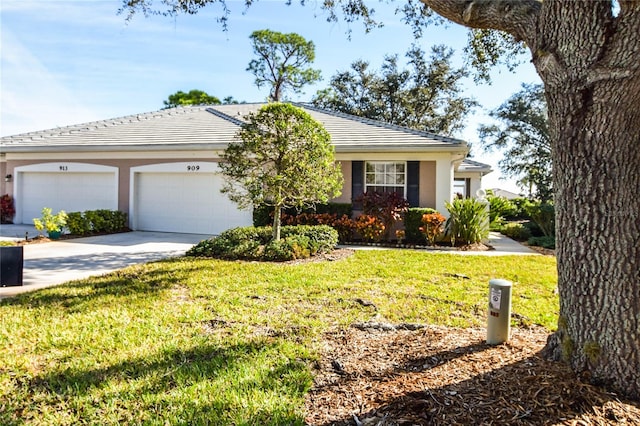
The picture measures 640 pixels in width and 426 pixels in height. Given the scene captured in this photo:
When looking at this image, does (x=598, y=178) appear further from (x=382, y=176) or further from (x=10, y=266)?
(x=382, y=176)

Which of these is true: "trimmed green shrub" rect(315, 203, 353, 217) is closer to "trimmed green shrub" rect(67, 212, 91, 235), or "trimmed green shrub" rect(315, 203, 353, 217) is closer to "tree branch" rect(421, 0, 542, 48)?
"trimmed green shrub" rect(67, 212, 91, 235)

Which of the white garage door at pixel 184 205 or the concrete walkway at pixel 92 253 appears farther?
the white garage door at pixel 184 205

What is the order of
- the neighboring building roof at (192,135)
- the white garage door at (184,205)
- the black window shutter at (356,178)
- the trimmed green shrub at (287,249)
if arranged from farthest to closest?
the white garage door at (184,205) < the black window shutter at (356,178) < the neighboring building roof at (192,135) < the trimmed green shrub at (287,249)

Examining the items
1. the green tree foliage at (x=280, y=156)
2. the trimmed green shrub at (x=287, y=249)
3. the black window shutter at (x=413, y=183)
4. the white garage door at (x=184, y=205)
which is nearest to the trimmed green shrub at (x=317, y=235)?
the trimmed green shrub at (x=287, y=249)

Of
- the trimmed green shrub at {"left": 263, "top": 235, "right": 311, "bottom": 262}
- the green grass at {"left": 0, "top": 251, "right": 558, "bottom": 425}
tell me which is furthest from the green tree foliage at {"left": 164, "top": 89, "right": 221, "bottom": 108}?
the green grass at {"left": 0, "top": 251, "right": 558, "bottom": 425}

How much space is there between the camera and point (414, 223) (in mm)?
11609

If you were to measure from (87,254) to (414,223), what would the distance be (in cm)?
885

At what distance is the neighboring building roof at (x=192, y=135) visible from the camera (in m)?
12.3

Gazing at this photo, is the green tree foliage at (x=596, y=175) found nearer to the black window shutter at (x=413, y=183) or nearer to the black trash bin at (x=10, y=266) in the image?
the black trash bin at (x=10, y=266)

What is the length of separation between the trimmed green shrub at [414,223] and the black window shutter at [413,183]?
858 mm

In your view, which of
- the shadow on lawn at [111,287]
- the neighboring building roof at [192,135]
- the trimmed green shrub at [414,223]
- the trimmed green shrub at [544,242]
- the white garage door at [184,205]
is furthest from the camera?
the white garage door at [184,205]

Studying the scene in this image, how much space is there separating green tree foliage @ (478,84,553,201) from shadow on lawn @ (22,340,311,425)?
2650 centimetres

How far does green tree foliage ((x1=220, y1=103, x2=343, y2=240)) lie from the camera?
350 inches

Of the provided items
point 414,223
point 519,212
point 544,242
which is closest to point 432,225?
point 414,223
